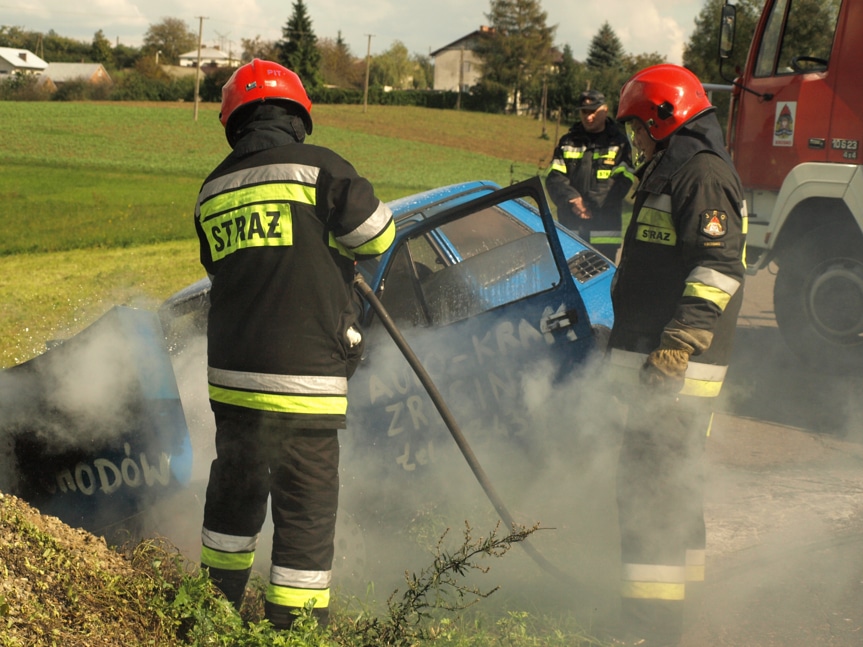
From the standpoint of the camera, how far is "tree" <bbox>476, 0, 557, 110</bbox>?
8962cm

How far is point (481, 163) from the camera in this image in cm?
4412

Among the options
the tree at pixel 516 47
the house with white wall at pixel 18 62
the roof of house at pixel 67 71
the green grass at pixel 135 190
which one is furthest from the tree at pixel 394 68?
the green grass at pixel 135 190

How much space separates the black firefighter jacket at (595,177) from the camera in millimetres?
7059

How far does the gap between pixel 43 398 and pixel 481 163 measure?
137 feet

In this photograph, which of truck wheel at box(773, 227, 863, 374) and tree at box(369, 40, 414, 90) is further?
tree at box(369, 40, 414, 90)

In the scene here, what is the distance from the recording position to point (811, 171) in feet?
19.5

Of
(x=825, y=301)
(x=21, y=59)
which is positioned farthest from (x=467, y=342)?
(x=21, y=59)

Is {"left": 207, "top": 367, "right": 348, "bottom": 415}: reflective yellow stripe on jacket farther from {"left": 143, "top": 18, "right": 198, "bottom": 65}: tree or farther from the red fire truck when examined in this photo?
{"left": 143, "top": 18, "right": 198, "bottom": 65}: tree

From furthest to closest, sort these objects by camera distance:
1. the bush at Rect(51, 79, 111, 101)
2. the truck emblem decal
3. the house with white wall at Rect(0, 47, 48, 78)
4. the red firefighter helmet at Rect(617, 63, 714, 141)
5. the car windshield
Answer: the house with white wall at Rect(0, 47, 48, 78)
the bush at Rect(51, 79, 111, 101)
the truck emblem decal
the car windshield
the red firefighter helmet at Rect(617, 63, 714, 141)

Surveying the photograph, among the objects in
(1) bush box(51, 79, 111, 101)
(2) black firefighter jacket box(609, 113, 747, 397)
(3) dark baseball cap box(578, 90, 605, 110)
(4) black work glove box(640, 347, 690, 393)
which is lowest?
(4) black work glove box(640, 347, 690, 393)

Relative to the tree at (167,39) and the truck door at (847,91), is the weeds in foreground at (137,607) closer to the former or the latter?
the truck door at (847,91)

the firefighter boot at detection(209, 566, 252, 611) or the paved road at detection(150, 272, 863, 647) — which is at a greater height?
the firefighter boot at detection(209, 566, 252, 611)

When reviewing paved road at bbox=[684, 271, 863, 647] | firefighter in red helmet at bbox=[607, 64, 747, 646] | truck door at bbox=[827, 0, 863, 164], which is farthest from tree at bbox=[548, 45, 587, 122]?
firefighter in red helmet at bbox=[607, 64, 747, 646]

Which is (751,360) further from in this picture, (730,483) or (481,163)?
(481,163)
